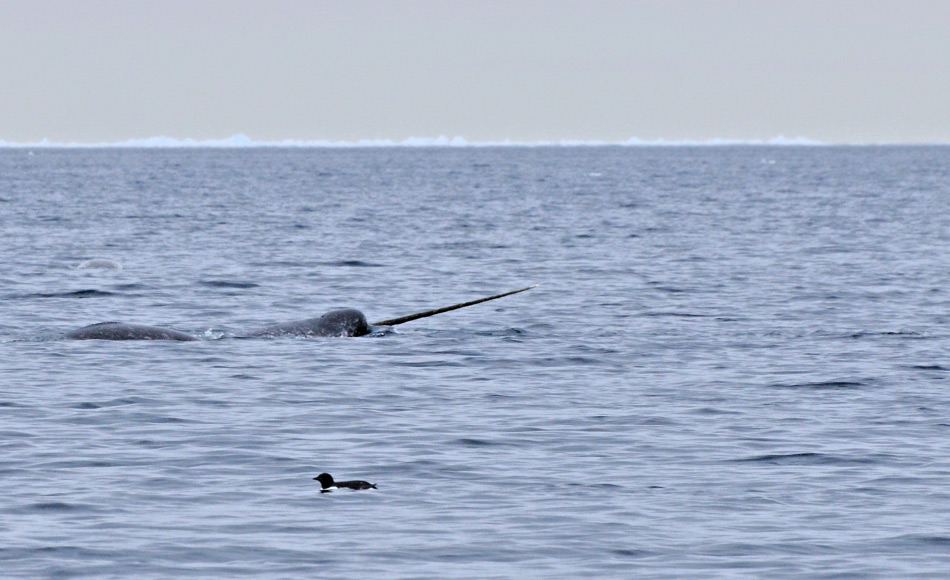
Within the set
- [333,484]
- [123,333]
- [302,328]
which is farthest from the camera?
[302,328]

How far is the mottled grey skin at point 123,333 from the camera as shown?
86.8ft

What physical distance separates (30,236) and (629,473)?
151ft

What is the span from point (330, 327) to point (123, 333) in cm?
352

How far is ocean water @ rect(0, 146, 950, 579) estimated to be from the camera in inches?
516

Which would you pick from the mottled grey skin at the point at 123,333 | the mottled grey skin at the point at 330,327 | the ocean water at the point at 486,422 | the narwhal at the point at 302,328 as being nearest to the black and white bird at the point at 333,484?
the ocean water at the point at 486,422

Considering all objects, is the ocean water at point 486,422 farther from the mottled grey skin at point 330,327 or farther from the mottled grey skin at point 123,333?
the mottled grey skin at point 330,327

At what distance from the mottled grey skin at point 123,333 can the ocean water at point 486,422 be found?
480 millimetres

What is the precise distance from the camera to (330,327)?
2767 cm

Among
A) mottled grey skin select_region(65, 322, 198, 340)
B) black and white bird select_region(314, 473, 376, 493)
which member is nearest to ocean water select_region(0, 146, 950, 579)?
black and white bird select_region(314, 473, 376, 493)

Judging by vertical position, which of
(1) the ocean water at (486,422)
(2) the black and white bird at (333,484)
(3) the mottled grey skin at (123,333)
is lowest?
(1) the ocean water at (486,422)

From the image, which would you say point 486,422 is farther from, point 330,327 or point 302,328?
point 302,328

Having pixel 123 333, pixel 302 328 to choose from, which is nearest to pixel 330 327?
pixel 302 328

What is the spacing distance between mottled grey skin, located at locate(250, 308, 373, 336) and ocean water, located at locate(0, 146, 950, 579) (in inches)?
24.5

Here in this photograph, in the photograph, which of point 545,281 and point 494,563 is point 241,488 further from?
point 545,281
